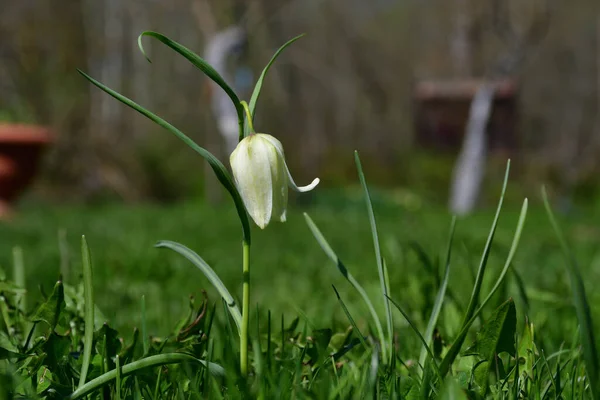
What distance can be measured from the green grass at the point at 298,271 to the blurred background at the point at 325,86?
4.01 meters

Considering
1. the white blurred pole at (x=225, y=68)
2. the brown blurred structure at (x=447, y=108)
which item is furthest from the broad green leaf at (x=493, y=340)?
the brown blurred structure at (x=447, y=108)

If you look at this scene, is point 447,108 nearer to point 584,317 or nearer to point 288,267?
point 288,267

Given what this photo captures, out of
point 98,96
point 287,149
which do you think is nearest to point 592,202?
point 287,149

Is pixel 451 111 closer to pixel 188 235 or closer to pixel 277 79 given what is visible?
pixel 277 79

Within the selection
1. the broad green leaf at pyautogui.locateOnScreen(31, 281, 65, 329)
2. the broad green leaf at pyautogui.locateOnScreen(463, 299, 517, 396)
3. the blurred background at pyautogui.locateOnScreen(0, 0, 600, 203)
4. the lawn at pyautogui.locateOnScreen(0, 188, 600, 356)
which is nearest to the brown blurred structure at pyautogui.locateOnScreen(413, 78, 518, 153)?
the blurred background at pyautogui.locateOnScreen(0, 0, 600, 203)

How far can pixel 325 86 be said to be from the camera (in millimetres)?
12695

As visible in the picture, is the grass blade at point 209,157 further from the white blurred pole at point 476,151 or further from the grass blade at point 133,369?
the white blurred pole at point 476,151

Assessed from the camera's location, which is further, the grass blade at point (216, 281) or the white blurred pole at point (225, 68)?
the white blurred pole at point (225, 68)

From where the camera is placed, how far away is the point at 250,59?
34.1ft

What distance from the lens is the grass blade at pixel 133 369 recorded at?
653 mm

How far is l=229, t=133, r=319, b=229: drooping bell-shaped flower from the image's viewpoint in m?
0.63

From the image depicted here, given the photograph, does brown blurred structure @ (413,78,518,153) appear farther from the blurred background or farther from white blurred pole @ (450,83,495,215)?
white blurred pole @ (450,83,495,215)

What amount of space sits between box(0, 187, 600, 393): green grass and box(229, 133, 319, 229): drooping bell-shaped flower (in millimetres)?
158

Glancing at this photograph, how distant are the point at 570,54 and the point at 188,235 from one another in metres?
11.9
